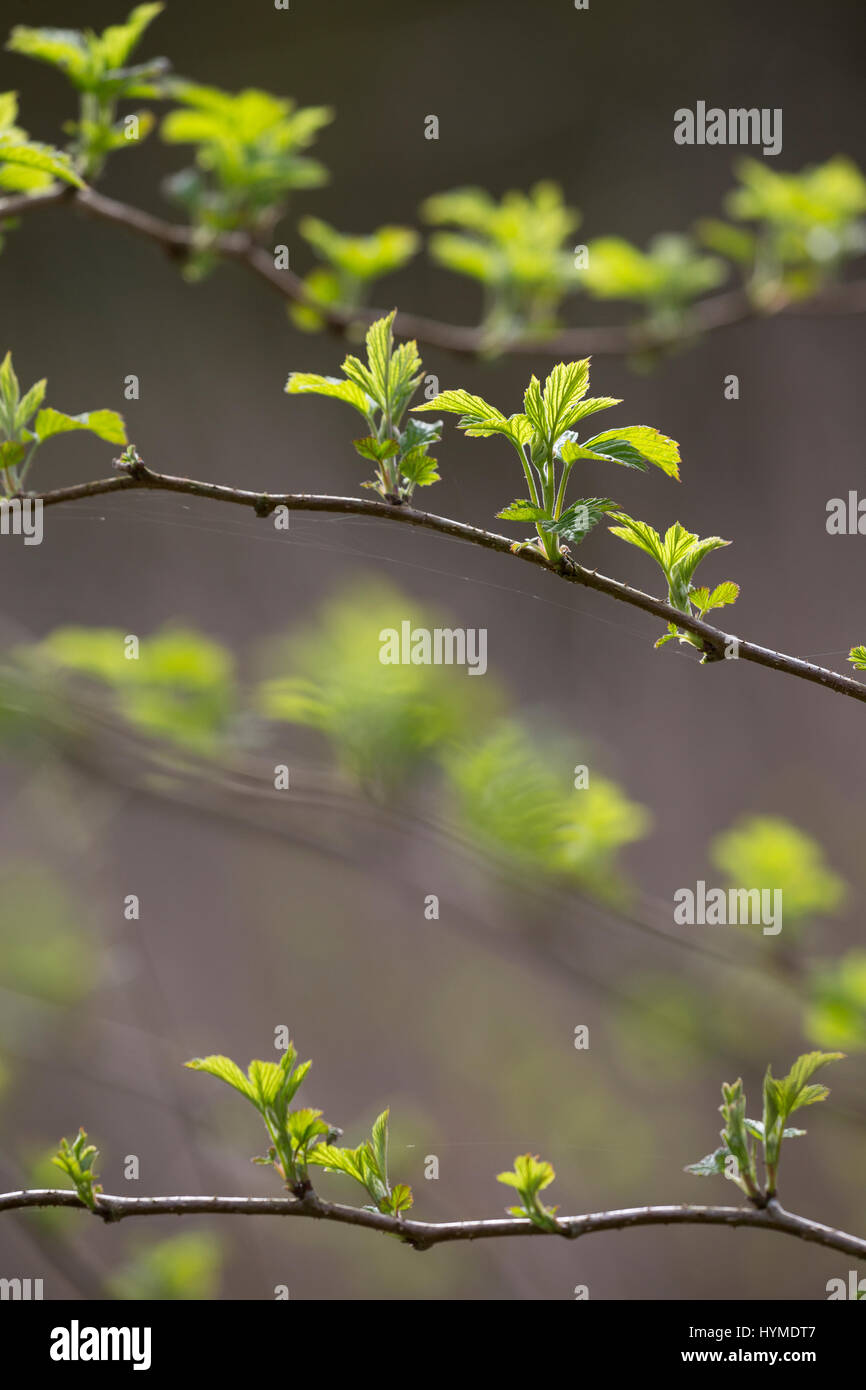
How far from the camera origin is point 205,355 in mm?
1813

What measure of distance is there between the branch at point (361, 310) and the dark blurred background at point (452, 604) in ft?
2.04

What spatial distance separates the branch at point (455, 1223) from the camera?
0.37 meters

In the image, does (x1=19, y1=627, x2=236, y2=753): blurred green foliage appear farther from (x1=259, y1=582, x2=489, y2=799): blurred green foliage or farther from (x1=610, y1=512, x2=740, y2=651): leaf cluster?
(x1=610, y1=512, x2=740, y2=651): leaf cluster

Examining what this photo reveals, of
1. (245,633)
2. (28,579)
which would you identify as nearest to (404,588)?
(245,633)

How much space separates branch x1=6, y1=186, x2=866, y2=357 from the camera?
571mm

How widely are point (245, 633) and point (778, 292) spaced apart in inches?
44.6

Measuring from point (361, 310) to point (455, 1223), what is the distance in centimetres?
67

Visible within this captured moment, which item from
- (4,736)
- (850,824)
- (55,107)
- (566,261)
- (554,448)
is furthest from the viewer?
(55,107)

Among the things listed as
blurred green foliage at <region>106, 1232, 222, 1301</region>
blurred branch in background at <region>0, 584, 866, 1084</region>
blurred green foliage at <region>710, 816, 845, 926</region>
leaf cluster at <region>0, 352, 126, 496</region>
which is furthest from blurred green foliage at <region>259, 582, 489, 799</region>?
blurred green foliage at <region>106, 1232, 222, 1301</region>

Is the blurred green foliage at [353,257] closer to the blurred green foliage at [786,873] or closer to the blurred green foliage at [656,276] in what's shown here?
the blurred green foliage at [656,276]
